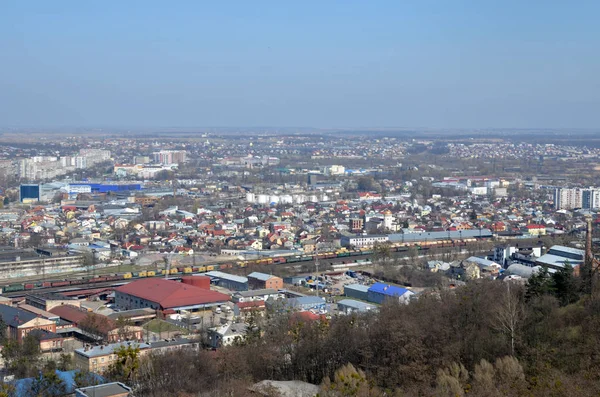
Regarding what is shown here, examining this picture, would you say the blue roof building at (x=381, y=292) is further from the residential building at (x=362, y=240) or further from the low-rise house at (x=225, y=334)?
the residential building at (x=362, y=240)

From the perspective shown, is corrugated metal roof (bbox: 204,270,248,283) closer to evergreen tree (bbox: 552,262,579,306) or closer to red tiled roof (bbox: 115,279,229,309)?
red tiled roof (bbox: 115,279,229,309)

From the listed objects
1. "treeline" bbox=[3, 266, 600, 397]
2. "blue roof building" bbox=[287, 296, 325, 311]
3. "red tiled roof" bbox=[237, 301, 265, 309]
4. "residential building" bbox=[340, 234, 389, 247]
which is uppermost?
"treeline" bbox=[3, 266, 600, 397]

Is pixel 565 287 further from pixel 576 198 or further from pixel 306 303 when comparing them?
pixel 576 198

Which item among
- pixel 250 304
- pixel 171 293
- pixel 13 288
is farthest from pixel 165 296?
pixel 13 288

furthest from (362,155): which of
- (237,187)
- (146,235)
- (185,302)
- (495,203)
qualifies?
(185,302)

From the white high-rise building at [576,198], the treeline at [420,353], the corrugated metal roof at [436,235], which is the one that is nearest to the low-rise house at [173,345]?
the treeline at [420,353]

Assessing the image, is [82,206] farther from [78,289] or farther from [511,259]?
[511,259]

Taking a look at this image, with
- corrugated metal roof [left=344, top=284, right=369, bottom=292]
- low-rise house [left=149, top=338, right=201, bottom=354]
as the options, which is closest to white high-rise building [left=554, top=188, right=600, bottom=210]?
corrugated metal roof [left=344, top=284, right=369, bottom=292]
